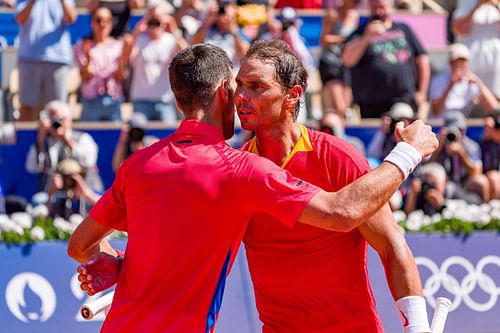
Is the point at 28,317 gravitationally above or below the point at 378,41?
below

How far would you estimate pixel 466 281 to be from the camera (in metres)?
9.51

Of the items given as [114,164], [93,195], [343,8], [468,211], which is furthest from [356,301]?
[343,8]

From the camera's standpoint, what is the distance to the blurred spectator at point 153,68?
40.7ft

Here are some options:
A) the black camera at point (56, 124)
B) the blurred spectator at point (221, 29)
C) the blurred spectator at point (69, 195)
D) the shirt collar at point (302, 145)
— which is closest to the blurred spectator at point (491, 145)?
the blurred spectator at point (221, 29)

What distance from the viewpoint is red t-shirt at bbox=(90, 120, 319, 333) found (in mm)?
4473

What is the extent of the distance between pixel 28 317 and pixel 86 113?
405cm

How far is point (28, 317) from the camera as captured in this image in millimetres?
8836

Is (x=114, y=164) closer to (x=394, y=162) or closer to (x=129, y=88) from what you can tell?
(x=129, y=88)


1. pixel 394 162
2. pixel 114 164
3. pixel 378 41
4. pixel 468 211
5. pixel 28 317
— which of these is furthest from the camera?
pixel 378 41

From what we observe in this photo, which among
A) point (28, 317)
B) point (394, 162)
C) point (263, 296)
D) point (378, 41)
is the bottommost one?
point (28, 317)

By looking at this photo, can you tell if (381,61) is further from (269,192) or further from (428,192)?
(269,192)

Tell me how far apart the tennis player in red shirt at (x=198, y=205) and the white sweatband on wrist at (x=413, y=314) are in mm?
652

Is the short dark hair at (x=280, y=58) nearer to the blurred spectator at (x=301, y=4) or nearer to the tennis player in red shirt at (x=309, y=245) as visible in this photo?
the tennis player in red shirt at (x=309, y=245)

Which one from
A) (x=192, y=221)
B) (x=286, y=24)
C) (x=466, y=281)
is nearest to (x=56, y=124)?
(x=286, y=24)
